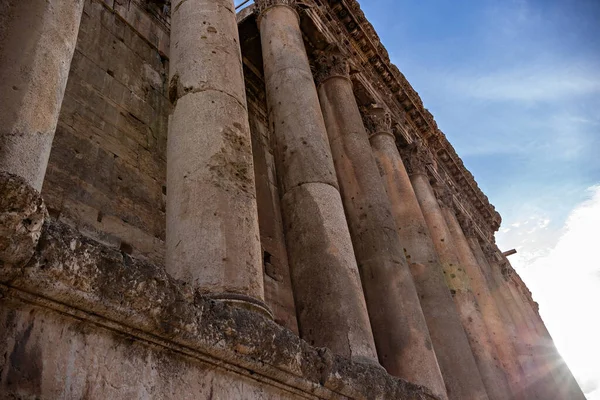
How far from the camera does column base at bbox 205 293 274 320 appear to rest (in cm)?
419

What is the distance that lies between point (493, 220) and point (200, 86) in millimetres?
18877

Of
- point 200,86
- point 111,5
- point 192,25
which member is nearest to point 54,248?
point 200,86

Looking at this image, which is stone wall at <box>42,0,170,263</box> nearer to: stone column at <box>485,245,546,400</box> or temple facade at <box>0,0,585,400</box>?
temple facade at <box>0,0,585,400</box>

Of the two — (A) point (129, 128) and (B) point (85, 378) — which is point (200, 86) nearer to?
(A) point (129, 128)

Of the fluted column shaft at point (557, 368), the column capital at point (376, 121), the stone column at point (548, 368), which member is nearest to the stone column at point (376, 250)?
the column capital at point (376, 121)

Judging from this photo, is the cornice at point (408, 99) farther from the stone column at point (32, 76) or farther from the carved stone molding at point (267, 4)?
the stone column at point (32, 76)

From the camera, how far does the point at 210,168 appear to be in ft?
16.7

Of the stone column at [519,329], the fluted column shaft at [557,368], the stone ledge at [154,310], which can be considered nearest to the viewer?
the stone ledge at [154,310]

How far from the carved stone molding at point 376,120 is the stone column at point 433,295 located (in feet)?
2.92

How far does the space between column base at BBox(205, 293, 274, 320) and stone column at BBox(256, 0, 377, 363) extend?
1.71 meters

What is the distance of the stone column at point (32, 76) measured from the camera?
377 centimetres

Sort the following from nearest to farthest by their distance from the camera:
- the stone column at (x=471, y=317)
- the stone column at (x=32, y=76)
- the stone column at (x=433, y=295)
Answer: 1. the stone column at (x=32, y=76)
2. the stone column at (x=433, y=295)
3. the stone column at (x=471, y=317)

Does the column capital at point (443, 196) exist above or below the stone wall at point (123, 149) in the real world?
above

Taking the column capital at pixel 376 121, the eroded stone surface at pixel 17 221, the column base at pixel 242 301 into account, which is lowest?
the eroded stone surface at pixel 17 221
